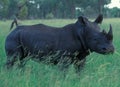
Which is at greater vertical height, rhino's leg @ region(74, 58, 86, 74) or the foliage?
rhino's leg @ region(74, 58, 86, 74)

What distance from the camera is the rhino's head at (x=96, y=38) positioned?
21.8ft

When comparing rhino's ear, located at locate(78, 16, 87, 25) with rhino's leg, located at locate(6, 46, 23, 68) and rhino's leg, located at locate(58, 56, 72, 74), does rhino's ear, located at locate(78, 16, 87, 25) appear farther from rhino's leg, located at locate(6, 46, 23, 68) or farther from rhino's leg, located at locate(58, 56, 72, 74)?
rhino's leg, located at locate(6, 46, 23, 68)

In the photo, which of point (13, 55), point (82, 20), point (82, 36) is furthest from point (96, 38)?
point (13, 55)

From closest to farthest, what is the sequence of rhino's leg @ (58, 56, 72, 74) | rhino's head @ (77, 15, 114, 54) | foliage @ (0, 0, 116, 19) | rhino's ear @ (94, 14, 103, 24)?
rhino's head @ (77, 15, 114, 54)
rhino's leg @ (58, 56, 72, 74)
rhino's ear @ (94, 14, 103, 24)
foliage @ (0, 0, 116, 19)

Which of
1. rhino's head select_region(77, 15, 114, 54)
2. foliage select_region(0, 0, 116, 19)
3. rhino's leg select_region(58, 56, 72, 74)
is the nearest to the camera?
rhino's head select_region(77, 15, 114, 54)

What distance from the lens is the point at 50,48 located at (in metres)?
7.20

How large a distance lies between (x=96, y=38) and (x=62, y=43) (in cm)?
59

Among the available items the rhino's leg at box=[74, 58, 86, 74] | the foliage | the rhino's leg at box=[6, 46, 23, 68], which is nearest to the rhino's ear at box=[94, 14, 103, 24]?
the rhino's leg at box=[74, 58, 86, 74]

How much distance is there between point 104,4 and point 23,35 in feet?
246

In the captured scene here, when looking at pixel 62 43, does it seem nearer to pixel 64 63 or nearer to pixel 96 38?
pixel 64 63

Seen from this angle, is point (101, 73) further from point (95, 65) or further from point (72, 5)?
point (72, 5)

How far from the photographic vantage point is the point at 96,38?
6848mm

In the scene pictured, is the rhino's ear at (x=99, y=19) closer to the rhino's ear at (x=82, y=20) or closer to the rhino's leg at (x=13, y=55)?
the rhino's ear at (x=82, y=20)

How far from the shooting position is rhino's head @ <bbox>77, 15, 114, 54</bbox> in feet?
21.8
